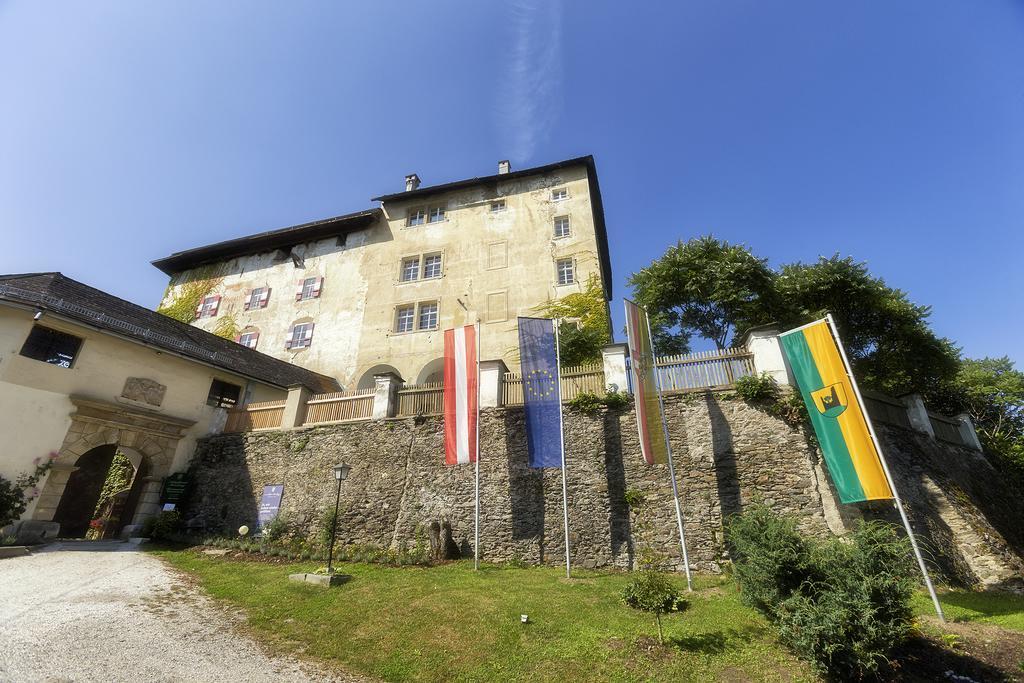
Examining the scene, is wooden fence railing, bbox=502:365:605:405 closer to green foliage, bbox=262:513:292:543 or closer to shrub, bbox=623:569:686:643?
shrub, bbox=623:569:686:643

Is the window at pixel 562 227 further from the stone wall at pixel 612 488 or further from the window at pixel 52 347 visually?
the window at pixel 52 347

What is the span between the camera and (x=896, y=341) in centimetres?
1748

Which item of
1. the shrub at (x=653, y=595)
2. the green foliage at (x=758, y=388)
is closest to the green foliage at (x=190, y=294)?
the shrub at (x=653, y=595)

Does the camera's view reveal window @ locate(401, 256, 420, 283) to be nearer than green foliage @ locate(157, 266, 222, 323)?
Yes

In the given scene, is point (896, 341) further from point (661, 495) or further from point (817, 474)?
point (661, 495)

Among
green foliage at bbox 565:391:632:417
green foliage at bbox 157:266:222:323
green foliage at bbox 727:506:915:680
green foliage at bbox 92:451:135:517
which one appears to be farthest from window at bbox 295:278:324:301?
green foliage at bbox 727:506:915:680

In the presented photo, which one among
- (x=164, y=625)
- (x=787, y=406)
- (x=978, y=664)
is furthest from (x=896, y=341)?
(x=164, y=625)

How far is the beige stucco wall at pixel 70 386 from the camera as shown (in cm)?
1228

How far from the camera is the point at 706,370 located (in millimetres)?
11945

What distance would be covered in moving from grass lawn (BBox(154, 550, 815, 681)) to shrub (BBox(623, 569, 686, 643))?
16cm

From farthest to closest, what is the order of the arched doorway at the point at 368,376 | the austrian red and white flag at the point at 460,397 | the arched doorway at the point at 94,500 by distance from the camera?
the arched doorway at the point at 368,376 → the arched doorway at the point at 94,500 → the austrian red and white flag at the point at 460,397

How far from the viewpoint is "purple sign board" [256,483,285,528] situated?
13984 mm

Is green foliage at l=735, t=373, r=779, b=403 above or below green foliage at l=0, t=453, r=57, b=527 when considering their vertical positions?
above

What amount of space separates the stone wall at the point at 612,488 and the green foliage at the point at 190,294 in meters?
21.2
